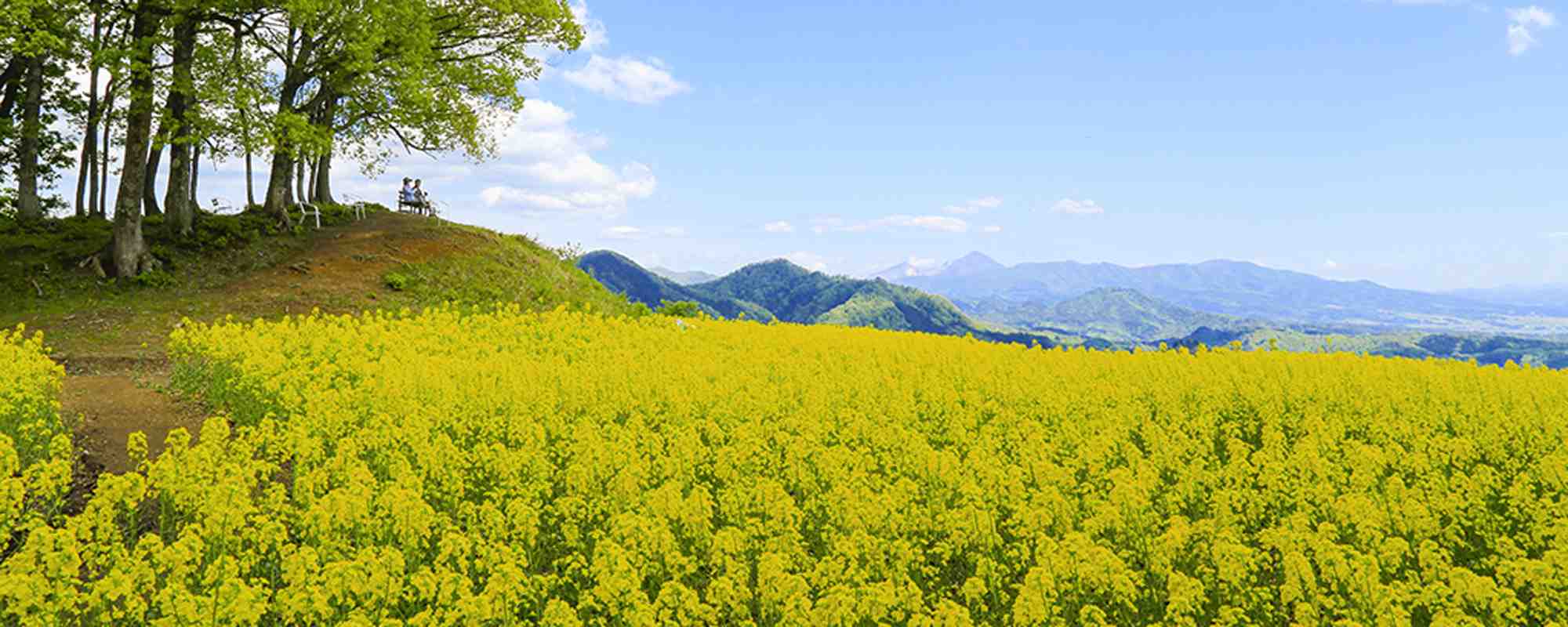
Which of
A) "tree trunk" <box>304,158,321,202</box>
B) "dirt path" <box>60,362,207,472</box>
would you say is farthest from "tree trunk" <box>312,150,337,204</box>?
"dirt path" <box>60,362,207,472</box>

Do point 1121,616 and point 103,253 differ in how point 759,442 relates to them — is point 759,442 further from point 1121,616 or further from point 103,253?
point 103,253

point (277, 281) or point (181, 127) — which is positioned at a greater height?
point (181, 127)

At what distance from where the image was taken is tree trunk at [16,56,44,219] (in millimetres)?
28391

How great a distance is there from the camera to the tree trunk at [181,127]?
23.5m

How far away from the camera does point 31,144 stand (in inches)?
1131

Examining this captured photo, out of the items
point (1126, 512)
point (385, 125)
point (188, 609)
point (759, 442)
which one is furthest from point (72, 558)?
point (385, 125)

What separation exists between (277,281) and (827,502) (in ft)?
78.1

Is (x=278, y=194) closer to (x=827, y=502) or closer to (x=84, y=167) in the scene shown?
(x=84, y=167)

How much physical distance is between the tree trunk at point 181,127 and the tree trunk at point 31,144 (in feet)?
20.4

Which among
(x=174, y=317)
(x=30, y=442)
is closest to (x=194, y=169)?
(x=174, y=317)

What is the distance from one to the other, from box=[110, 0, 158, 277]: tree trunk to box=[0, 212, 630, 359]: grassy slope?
2.64 ft

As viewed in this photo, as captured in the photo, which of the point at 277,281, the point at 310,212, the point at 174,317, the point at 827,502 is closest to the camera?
the point at 827,502

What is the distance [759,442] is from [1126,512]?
3.86 m

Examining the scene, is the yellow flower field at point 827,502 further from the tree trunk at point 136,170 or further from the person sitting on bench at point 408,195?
the person sitting on bench at point 408,195
